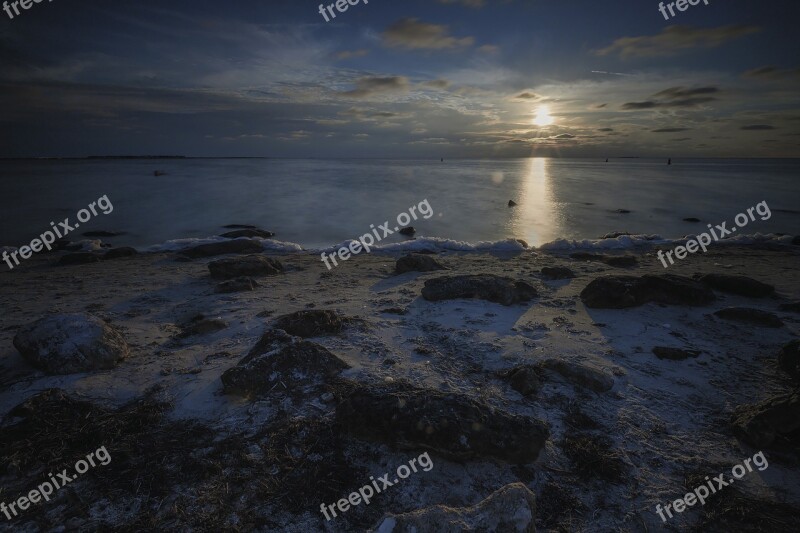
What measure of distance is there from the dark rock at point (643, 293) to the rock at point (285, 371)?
16.2 ft

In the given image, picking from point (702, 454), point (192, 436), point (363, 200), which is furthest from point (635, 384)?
point (363, 200)

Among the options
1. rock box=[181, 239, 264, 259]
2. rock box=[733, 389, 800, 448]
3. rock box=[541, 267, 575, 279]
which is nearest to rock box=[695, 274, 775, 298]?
rock box=[541, 267, 575, 279]

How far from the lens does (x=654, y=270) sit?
10016 mm

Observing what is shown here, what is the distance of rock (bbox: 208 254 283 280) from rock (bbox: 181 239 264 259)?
10.1 ft

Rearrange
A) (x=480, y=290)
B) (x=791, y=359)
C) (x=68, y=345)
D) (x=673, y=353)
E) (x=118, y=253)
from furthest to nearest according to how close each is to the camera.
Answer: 1. (x=118, y=253)
2. (x=480, y=290)
3. (x=673, y=353)
4. (x=791, y=359)
5. (x=68, y=345)

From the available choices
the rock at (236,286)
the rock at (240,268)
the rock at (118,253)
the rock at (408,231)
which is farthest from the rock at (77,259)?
the rock at (408,231)

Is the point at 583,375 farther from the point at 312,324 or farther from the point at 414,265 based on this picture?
the point at 414,265

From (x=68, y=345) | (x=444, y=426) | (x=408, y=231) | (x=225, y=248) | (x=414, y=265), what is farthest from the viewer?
(x=408, y=231)

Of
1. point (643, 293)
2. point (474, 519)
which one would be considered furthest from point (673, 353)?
point (474, 519)

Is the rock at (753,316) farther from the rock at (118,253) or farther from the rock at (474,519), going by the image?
the rock at (118,253)

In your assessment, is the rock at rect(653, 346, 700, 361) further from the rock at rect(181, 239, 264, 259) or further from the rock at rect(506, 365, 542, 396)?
the rock at rect(181, 239, 264, 259)

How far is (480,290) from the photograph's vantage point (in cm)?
721

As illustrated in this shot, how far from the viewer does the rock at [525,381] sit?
4.27 m

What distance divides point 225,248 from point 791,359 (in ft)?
43.1
